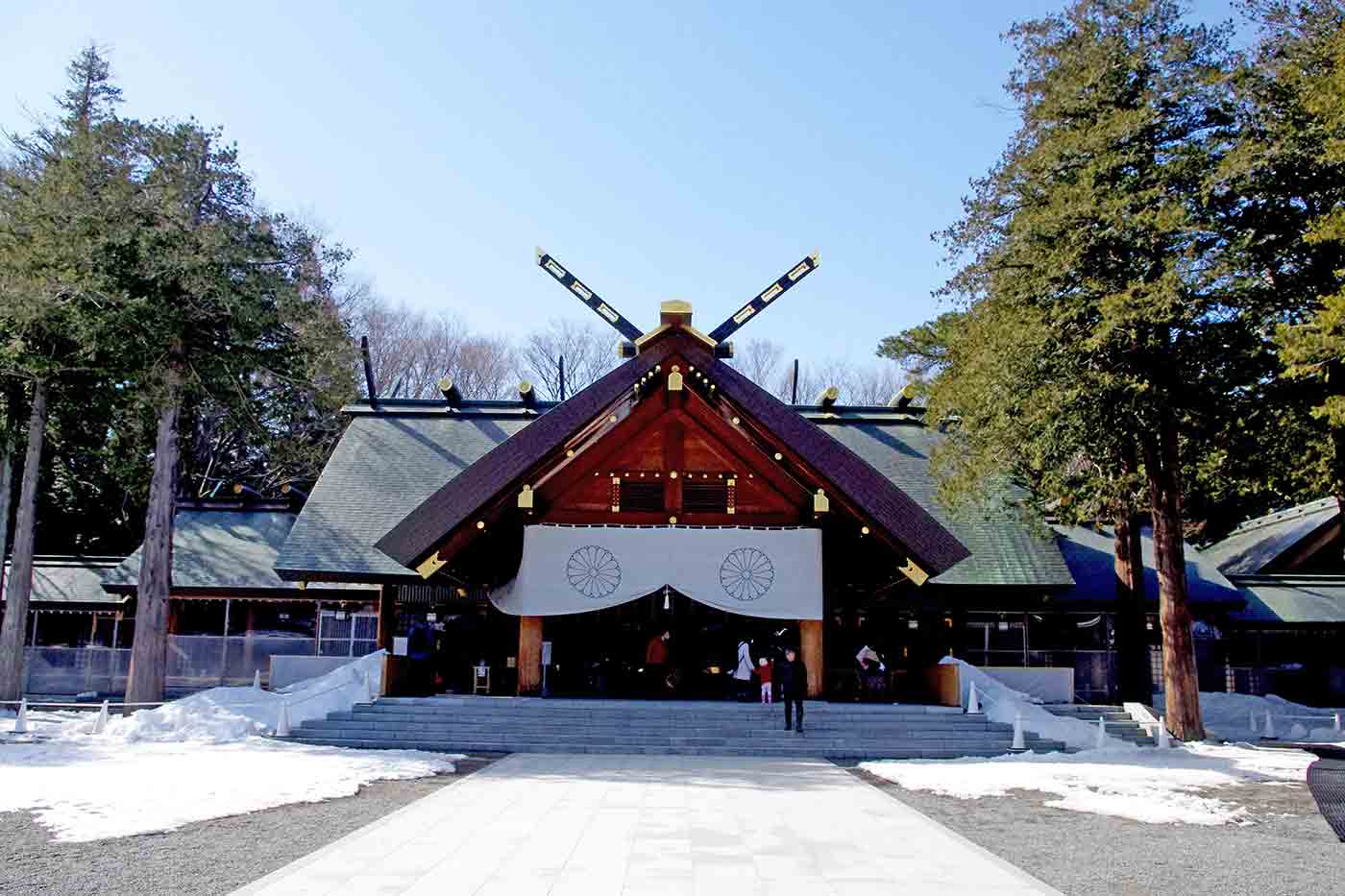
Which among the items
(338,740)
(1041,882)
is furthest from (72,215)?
(1041,882)

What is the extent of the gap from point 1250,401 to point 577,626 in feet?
40.0

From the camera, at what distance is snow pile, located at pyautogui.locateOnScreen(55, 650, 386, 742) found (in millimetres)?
14758

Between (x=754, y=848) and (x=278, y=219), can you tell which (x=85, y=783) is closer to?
(x=754, y=848)

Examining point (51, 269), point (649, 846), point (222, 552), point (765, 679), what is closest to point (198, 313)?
point (51, 269)

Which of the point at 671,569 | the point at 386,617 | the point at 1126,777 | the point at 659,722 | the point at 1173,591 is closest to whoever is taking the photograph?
the point at 1126,777

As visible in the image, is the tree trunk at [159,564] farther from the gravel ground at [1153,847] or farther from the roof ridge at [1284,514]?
the roof ridge at [1284,514]

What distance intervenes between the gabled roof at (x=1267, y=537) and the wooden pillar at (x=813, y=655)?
44.6 feet

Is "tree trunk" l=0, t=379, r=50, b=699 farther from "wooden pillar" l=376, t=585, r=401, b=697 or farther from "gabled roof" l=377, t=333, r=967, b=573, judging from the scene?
"gabled roof" l=377, t=333, r=967, b=573

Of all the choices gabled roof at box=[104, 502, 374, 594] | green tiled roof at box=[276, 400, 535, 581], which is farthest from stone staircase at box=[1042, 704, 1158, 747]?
gabled roof at box=[104, 502, 374, 594]

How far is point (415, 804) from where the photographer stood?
31.6ft

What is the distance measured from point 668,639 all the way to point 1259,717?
11.4 m

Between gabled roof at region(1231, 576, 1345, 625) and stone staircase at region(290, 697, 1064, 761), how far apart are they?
11479 mm

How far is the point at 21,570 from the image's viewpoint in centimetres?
1880

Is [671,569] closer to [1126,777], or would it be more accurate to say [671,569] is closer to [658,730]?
[658,730]
